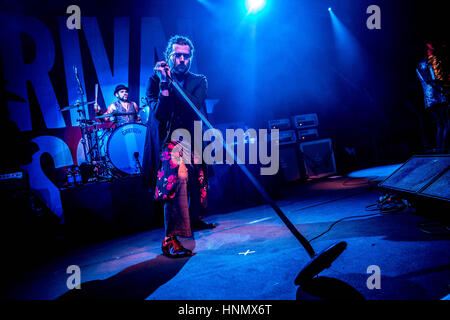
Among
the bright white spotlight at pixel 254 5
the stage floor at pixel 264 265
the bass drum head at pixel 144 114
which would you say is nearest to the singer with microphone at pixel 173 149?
the stage floor at pixel 264 265

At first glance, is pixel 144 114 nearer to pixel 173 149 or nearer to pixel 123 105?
pixel 123 105

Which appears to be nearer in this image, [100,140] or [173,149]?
[173,149]

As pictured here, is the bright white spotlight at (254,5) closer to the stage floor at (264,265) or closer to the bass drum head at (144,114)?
the bass drum head at (144,114)

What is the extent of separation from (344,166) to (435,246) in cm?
550

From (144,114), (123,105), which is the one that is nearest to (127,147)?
(144,114)

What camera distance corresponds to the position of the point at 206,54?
616cm

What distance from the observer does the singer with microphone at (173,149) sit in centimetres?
206

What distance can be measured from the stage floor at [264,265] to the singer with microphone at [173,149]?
1.14ft

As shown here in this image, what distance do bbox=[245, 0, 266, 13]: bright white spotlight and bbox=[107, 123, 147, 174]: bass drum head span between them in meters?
4.21

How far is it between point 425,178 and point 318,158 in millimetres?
4283

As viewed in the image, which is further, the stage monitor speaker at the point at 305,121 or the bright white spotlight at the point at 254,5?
the stage monitor speaker at the point at 305,121

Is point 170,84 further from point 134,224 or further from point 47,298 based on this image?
point 134,224

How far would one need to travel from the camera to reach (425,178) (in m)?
1.83

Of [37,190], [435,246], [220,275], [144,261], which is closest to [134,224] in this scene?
[144,261]
